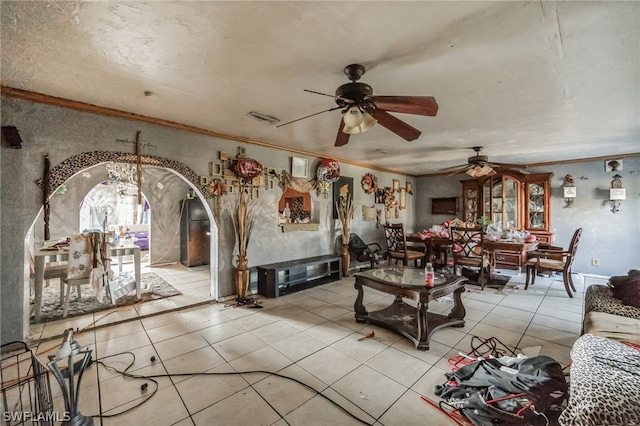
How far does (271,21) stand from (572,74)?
7.92ft

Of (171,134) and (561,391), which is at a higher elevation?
(171,134)

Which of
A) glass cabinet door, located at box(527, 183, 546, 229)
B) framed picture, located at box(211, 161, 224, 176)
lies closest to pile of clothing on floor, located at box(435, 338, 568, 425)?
framed picture, located at box(211, 161, 224, 176)

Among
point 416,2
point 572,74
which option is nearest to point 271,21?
point 416,2

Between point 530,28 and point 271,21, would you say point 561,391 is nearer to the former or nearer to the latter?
point 530,28

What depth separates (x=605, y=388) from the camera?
4.07ft

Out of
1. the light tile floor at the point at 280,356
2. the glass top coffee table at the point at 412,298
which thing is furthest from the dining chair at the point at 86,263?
the glass top coffee table at the point at 412,298

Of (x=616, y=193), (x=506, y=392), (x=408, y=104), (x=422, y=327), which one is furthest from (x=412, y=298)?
(x=616, y=193)

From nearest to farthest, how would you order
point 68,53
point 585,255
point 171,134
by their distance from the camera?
point 68,53 → point 171,134 → point 585,255

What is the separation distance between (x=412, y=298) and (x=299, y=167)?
3.13 metres

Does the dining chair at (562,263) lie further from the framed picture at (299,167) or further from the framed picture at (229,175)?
the framed picture at (229,175)

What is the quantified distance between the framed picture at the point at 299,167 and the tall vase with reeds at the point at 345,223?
1072 mm

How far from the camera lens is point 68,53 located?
74.2 inches

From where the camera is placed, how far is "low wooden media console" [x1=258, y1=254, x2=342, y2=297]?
4.00m

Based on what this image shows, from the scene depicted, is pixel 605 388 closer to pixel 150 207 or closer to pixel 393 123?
pixel 393 123
